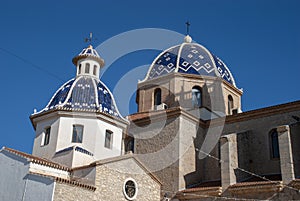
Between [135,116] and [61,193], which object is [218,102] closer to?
[135,116]

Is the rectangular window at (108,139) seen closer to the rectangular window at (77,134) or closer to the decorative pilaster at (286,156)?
the rectangular window at (77,134)

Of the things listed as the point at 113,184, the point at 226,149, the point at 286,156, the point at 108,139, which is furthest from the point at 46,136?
the point at 286,156

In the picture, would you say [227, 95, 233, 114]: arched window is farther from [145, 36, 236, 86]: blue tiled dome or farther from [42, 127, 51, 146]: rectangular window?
[42, 127, 51, 146]: rectangular window

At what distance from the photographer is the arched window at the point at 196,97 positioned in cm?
2086

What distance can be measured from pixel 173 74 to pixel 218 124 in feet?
12.2

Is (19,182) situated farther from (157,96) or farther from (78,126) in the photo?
(157,96)

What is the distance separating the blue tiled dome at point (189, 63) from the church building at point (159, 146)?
11 centimetres

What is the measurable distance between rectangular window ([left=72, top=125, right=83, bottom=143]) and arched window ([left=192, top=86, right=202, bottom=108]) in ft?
22.7

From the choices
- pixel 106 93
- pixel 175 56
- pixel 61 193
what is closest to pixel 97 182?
pixel 61 193

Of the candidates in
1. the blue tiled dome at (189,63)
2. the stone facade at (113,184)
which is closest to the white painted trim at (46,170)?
the stone facade at (113,184)

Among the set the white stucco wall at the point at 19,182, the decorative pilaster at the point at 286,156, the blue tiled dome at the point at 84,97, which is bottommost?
the white stucco wall at the point at 19,182

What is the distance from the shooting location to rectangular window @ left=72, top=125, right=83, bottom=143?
15.8 m

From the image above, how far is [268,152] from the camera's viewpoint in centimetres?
1773

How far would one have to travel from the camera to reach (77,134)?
625 inches
